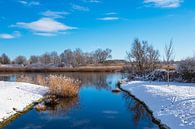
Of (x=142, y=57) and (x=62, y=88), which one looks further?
(x=142, y=57)

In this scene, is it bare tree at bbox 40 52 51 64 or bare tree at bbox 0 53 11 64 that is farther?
bare tree at bbox 40 52 51 64

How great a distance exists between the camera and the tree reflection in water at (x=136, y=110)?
655 inches

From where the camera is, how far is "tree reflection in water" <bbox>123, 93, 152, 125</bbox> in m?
16.6

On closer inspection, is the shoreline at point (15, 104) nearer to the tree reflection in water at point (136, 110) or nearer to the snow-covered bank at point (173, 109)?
the tree reflection in water at point (136, 110)

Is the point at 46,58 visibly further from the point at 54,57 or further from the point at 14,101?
the point at 14,101

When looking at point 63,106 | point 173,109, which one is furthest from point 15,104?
point 173,109

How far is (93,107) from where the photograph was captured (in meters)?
20.2

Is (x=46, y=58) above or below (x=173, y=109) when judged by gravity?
above

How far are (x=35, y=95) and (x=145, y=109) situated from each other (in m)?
9.54

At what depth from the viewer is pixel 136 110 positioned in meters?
19.3

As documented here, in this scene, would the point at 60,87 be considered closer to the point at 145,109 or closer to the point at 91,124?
the point at 145,109

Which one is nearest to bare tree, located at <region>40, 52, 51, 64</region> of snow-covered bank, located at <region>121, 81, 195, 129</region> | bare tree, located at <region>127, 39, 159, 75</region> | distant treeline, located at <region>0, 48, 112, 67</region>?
distant treeline, located at <region>0, 48, 112, 67</region>

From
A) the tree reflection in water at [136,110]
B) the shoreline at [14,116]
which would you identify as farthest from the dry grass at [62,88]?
the tree reflection in water at [136,110]

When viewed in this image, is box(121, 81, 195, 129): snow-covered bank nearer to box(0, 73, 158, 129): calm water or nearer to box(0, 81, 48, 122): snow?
box(0, 73, 158, 129): calm water
